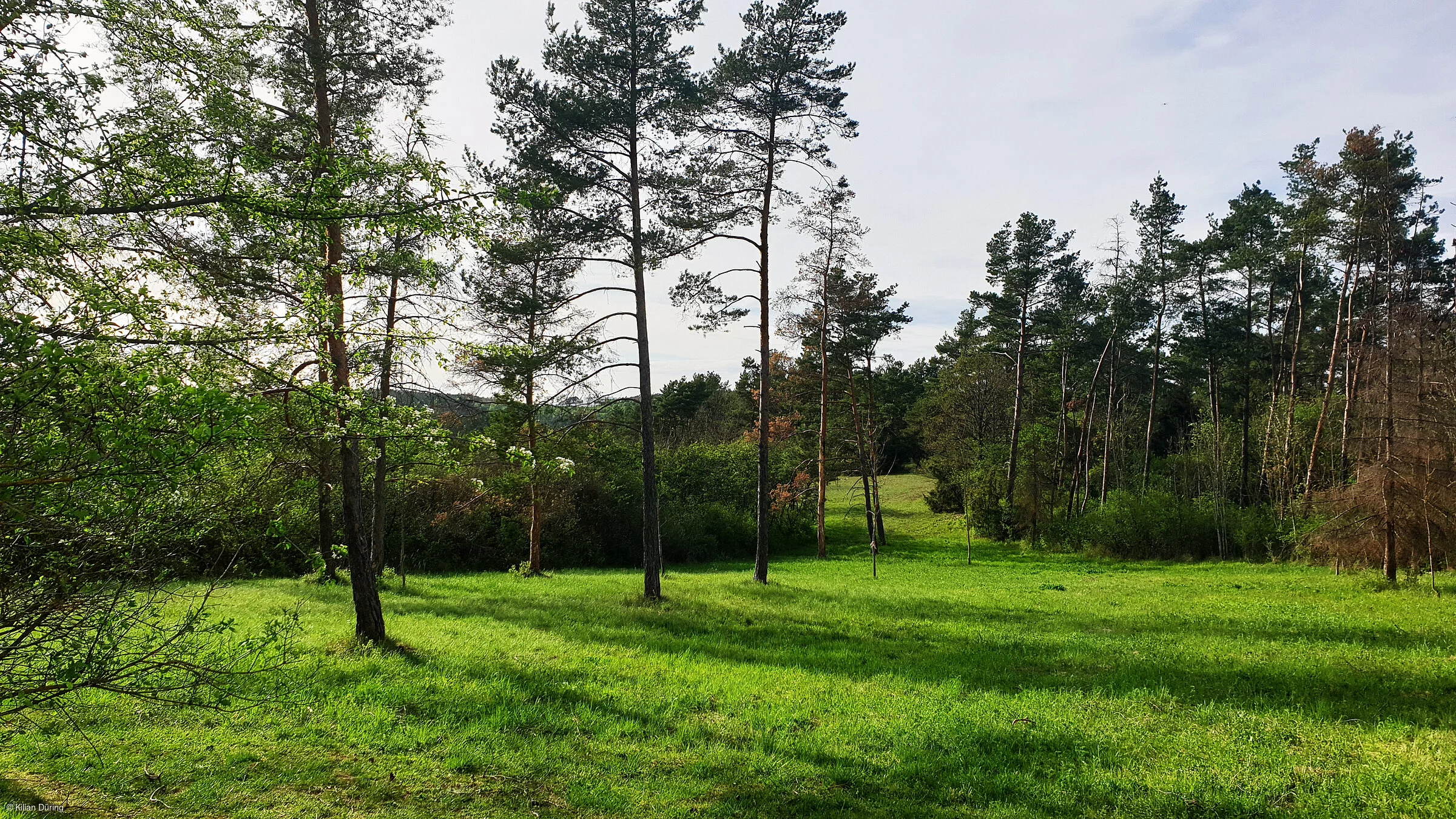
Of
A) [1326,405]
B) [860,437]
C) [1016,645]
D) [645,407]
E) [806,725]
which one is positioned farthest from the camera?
[860,437]

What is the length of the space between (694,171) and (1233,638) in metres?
13.4

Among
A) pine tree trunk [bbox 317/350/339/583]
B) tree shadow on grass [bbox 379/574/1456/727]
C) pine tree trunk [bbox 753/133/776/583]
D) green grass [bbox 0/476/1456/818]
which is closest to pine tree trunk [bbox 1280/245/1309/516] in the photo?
green grass [bbox 0/476/1456/818]

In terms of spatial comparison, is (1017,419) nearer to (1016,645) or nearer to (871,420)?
(871,420)

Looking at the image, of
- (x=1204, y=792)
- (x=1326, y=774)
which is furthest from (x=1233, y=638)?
(x=1204, y=792)

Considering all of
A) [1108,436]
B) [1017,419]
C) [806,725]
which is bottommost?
[806,725]

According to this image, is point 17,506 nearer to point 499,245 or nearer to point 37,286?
point 37,286

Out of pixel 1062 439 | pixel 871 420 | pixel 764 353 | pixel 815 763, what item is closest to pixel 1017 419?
pixel 1062 439

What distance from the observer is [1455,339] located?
57.1 ft

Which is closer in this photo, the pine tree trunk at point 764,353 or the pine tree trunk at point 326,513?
the pine tree trunk at point 326,513

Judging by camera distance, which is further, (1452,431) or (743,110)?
(743,110)

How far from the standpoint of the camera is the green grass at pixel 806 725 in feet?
16.3

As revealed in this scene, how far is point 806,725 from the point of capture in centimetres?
664

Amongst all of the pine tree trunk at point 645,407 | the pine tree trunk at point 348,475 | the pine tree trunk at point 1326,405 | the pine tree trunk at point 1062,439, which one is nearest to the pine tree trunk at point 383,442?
the pine tree trunk at point 348,475

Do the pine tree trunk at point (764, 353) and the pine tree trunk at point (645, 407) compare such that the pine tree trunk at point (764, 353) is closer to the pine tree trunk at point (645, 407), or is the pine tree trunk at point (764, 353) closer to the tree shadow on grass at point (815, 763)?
Answer: the pine tree trunk at point (645, 407)
